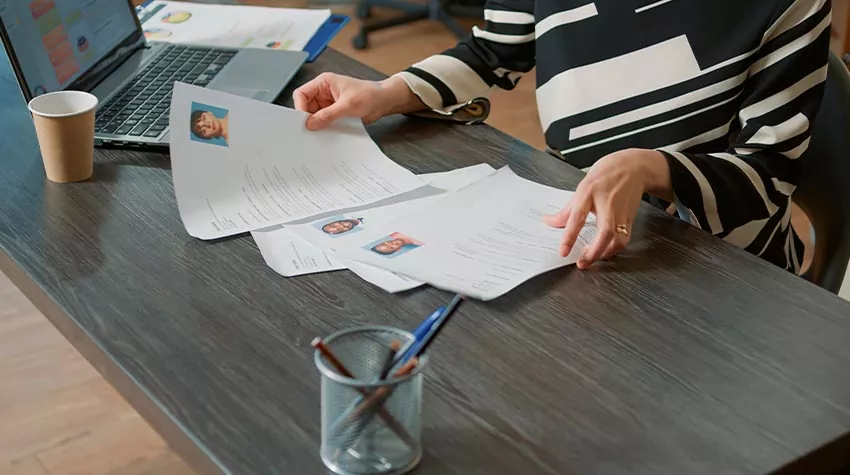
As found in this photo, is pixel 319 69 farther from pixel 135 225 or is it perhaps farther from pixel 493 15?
pixel 135 225

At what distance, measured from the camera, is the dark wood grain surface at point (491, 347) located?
74 cm

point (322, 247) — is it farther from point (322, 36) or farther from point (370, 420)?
point (322, 36)

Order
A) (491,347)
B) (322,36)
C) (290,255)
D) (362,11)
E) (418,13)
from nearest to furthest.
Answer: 1. (491,347)
2. (290,255)
3. (322,36)
4. (418,13)
5. (362,11)

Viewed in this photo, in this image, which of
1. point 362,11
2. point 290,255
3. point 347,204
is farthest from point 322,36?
point 362,11

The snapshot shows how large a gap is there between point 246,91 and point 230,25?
29 cm

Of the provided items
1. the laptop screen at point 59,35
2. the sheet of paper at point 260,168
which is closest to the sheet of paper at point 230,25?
the laptop screen at point 59,35

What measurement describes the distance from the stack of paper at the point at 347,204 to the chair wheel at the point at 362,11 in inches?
111

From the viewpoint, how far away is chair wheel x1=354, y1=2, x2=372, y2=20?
13.0ft

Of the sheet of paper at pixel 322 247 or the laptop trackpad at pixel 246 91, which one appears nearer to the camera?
the sheet of paper at pixel 322 247

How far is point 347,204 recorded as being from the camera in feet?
3.57

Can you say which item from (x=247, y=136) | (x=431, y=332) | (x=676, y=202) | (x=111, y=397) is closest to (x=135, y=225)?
(x=247, y=136)

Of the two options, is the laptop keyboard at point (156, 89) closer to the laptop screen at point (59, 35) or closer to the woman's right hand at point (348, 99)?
Result: the laptop screen at point (59, 35)

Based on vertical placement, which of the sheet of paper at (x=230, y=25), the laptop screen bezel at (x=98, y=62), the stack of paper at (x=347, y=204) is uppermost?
the laptop screen bezel at (x=98, y=62)

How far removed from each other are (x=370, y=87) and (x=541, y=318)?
1.59 feet
